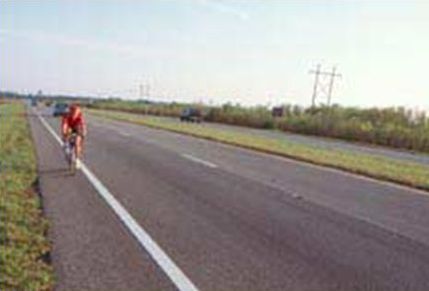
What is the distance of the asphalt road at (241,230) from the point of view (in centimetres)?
812

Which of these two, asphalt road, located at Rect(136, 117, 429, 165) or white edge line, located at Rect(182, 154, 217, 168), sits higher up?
white edge line, located at Rect(182, 154, 217, 168)

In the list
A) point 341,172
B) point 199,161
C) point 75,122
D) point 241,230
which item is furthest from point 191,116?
point 241,230

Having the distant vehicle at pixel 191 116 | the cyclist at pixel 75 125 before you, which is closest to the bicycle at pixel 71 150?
the cyclist at pixel 75 125

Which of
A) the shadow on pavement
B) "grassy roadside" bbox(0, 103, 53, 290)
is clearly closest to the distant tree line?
the shadow on pavement

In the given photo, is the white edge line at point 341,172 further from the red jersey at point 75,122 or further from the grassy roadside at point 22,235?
the grassy roadside at point 22,235

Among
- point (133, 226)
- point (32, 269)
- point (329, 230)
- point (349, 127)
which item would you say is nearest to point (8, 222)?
point (133, 226)

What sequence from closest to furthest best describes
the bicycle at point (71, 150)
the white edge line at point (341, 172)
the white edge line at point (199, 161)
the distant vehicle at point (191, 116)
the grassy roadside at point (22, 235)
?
1. the grassy roadside at point (22, 235)
2. the white edge line at point (341, 172)
3. the bicycle at point (71, 150)
4. the white edge line at point (199, 161)
5. the distant vehicle at point (191, 116)

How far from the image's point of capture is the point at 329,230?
11250 mm

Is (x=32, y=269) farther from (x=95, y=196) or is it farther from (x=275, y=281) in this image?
(x=95, y=196)

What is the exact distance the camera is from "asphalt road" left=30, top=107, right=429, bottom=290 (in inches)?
320

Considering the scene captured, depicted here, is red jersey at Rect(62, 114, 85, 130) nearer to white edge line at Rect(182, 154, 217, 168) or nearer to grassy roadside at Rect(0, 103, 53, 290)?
grassy roadside at Rect(0, 103, 53, 290)

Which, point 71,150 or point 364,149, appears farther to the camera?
point 364,149

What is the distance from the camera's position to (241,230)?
10945mm

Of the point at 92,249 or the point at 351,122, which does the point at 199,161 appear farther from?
the point at 351,122
